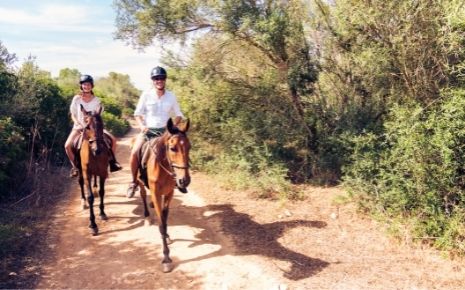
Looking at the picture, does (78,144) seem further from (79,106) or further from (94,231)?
(94,231)

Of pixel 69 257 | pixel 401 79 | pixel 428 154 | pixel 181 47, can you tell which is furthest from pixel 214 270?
pixel 181 47

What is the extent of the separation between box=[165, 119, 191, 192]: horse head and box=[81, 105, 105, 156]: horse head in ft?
7.74

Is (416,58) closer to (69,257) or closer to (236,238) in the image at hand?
(236,238)

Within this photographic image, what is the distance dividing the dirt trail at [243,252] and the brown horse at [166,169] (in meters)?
0.61

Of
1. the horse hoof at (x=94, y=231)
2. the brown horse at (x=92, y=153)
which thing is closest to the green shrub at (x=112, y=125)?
the brown horse at (x=92, y=153)

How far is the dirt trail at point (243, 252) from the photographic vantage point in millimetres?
5820

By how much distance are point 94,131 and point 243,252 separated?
12.5 feet

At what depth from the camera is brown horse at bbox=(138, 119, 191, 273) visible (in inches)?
225

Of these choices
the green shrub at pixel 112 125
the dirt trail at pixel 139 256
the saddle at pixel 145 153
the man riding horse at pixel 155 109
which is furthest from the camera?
the green shrub at pixel 112 125

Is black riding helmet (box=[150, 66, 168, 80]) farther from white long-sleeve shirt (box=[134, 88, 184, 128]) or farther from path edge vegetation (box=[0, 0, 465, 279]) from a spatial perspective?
path edge vegetation (box=[0, 0, 465, 279])

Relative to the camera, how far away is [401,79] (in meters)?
9.05

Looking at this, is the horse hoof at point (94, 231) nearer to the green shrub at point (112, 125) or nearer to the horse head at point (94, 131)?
the horse head at point (94, 131)

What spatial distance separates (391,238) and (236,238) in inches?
123

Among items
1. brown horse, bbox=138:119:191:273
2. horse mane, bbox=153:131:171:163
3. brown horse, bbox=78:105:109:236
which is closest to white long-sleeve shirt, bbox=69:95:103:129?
brown horse, bbox=78:105:109:236
